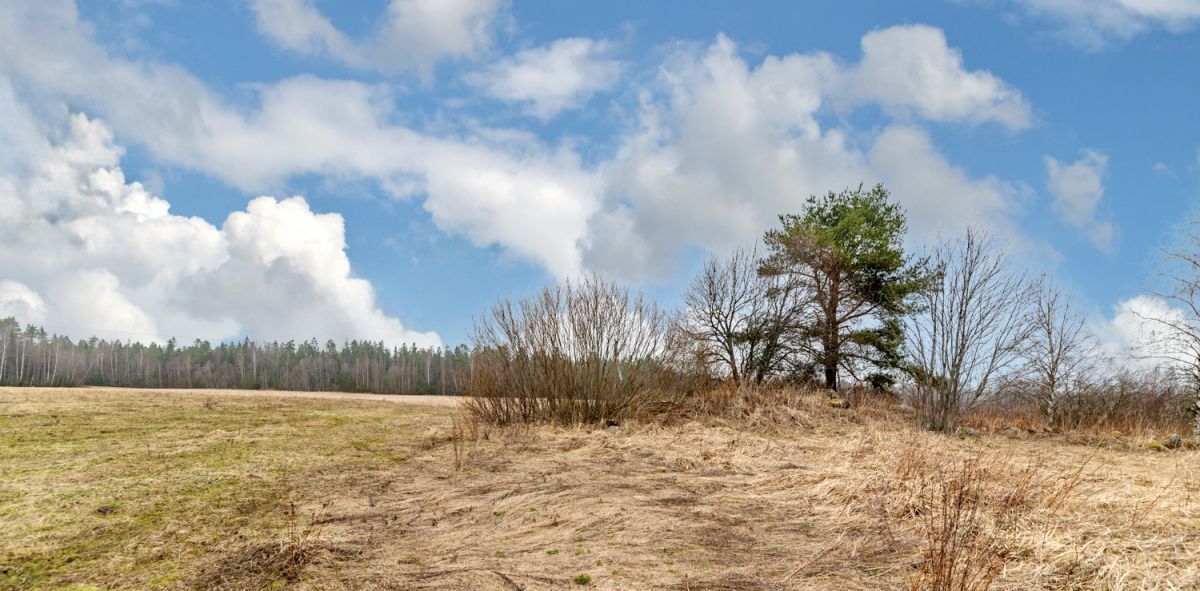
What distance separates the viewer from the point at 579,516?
5680mm

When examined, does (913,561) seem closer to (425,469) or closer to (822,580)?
(822,580)

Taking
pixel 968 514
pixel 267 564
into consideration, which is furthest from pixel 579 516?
pixel 968 514

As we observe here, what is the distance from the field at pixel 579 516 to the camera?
421 cm

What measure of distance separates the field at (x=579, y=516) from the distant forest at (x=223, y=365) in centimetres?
5798

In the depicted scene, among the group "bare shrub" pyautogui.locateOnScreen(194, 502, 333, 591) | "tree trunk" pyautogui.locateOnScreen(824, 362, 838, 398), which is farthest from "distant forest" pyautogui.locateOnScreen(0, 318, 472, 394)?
"bare shrub" pyautogui.locateOnScreen(194, 502, 333, 591)

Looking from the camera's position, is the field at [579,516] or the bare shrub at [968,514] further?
the field at [579,516]

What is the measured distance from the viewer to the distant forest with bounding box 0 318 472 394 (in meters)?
69.2

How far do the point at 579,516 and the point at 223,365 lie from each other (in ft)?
286

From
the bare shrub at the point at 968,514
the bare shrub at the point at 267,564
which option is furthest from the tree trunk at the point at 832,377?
the bare shrub at the point at 267,564

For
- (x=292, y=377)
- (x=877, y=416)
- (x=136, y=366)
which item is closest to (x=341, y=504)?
(x=877, y=416)

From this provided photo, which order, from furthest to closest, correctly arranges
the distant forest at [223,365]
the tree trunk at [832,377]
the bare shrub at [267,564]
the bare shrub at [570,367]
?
the distant forest at [223,365]
the tree trunk at [832,377]
the bare shrub at [570,367]
the bare shrub at [267,564]

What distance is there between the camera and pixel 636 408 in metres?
12.8

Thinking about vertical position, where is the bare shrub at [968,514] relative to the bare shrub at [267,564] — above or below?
above

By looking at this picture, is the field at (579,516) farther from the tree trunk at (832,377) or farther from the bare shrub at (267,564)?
the tree trunk at (832,377)
